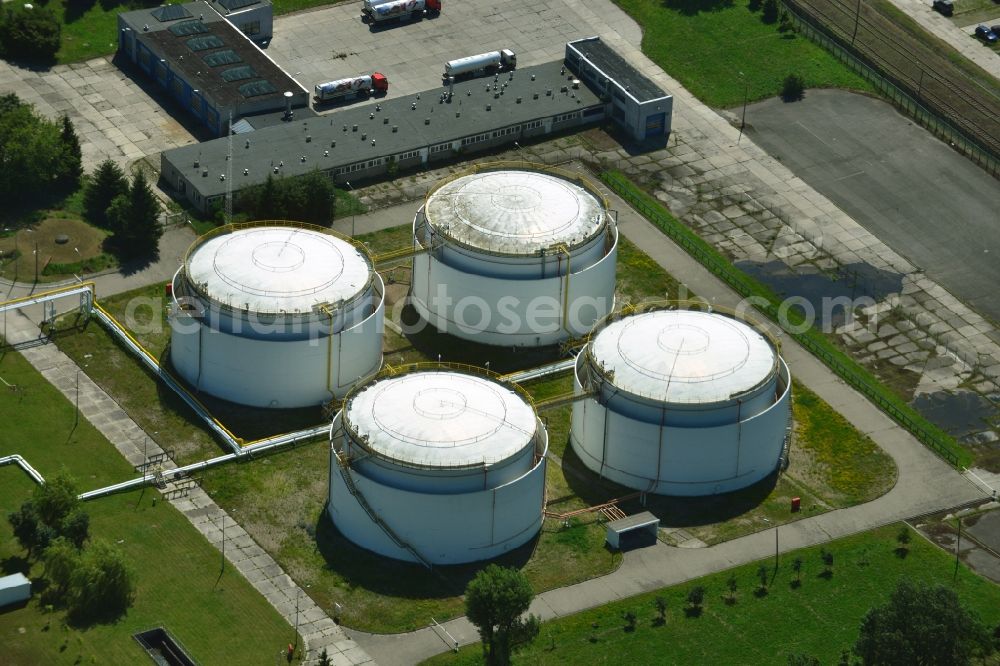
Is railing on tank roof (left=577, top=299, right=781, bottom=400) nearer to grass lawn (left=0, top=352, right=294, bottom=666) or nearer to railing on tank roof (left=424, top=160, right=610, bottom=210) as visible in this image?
railing on tank roof (left=424, top=160, right=610, bottom=210)

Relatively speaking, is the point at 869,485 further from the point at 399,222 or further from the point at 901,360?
the point at 399,222

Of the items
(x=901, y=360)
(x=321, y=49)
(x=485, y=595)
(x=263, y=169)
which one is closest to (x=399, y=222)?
(x=263, y=169)

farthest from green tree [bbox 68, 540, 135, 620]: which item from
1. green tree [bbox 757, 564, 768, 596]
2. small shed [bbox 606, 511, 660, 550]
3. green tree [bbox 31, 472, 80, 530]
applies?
green tree [bbox 757, 564, 768, 596]

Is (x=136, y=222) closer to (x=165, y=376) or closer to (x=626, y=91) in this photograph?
(x=165, y=376)

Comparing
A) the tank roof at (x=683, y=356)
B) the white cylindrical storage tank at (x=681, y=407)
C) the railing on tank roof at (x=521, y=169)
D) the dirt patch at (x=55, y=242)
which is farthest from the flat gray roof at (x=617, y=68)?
the dirt patch at (x=55, y=242)

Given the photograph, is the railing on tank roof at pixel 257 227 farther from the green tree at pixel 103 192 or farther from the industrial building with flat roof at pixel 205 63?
the industrial building with flat roof at pixel 205 63

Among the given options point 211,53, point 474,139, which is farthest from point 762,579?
point 211,53
